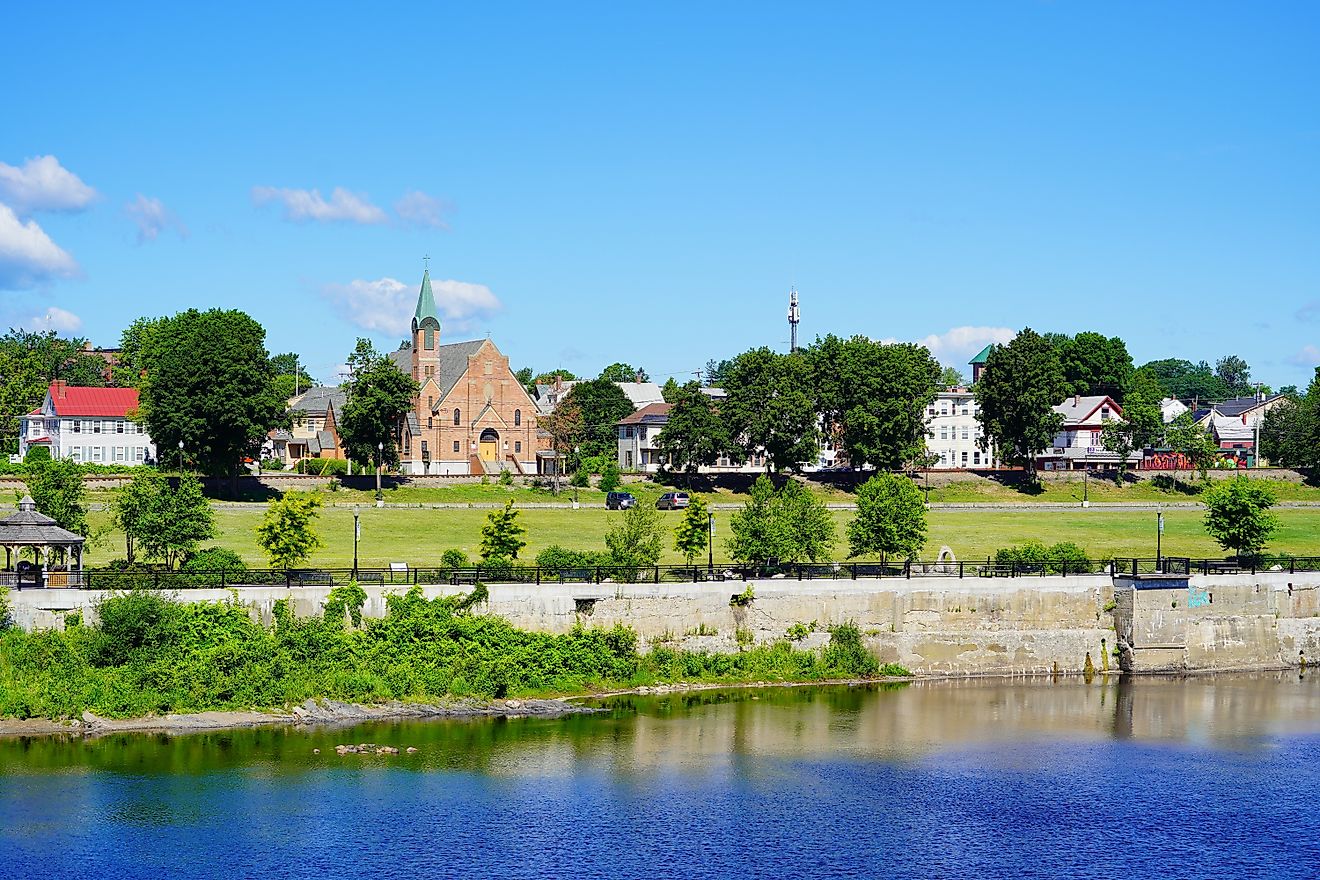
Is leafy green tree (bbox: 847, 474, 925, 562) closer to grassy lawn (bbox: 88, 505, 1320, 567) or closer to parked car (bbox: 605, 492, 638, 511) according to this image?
grassy lawn (bbox: 88, 505, 1320, 567)

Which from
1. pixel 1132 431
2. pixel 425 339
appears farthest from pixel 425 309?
pixel 1132 431

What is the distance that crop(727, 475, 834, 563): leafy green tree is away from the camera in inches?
2288

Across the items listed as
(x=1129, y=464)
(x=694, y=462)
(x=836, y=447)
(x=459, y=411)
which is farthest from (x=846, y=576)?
(x=1129, y=464)

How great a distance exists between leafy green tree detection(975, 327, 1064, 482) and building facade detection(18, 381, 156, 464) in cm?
6420

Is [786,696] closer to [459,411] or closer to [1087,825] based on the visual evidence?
[1087,825]

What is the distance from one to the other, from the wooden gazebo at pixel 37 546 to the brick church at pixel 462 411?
64.9m

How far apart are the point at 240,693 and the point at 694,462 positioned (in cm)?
6121

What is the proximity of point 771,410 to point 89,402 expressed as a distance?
2092 inches

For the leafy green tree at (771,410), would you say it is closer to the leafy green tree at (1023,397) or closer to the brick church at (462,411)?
the leafy green tree at (1023,397)

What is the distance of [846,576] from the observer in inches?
2292

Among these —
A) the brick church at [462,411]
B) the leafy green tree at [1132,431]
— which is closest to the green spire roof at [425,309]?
the brick church at [462,411]

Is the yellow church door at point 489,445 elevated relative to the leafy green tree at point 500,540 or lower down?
elevated

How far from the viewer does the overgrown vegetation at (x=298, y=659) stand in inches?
1845

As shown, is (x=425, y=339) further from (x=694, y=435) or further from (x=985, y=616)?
(x=985, y=616)
